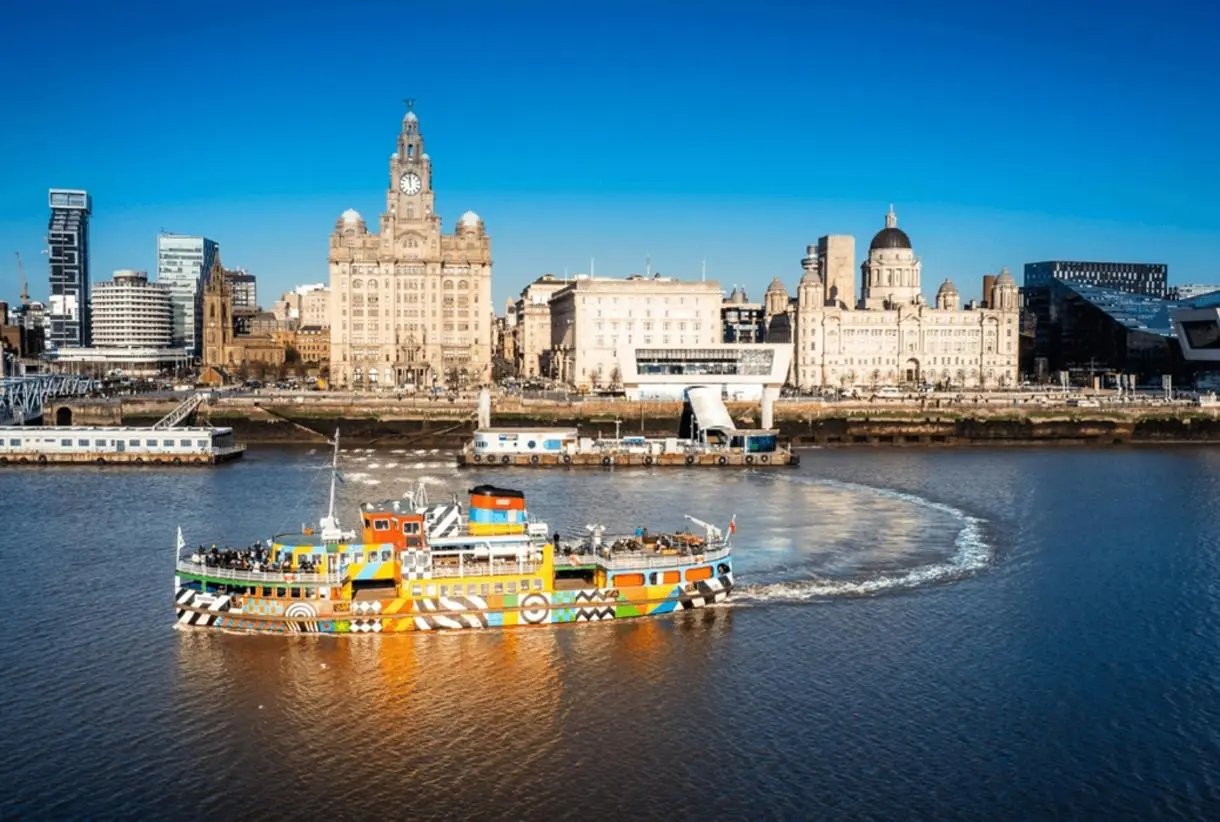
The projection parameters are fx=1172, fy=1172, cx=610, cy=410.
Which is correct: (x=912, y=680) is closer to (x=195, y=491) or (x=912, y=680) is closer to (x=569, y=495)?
(x=569, y=495)

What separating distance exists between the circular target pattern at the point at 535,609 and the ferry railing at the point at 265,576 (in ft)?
18.7

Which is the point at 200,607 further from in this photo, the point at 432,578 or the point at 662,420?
the point at 662,420

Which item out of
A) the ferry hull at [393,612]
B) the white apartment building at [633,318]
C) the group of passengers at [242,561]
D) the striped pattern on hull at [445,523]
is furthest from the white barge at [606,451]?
the white apartment building at [633,318]

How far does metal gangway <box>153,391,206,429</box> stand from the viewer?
96.7 m

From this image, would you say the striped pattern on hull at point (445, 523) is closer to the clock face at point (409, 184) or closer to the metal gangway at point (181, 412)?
the metal gangway at point (181, 412)

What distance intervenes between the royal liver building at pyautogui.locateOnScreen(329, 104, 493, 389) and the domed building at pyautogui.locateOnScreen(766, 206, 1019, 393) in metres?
41.2

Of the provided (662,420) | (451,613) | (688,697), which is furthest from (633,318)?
(688,697)

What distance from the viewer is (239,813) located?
24.0 meters

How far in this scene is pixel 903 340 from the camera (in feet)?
509

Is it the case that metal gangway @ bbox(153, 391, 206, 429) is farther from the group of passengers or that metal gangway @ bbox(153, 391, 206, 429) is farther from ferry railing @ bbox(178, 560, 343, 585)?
ferry railing @ bbox(178, 560, 343, 585)

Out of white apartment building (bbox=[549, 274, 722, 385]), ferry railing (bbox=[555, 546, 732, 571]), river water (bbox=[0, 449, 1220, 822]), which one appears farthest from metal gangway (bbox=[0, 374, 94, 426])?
ferry railing (bbox=[555, 546, 732, 571])

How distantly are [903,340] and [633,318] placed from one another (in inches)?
1452

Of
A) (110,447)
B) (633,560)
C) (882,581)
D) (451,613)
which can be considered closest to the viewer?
(451,613)

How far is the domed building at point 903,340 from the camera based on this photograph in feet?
499
